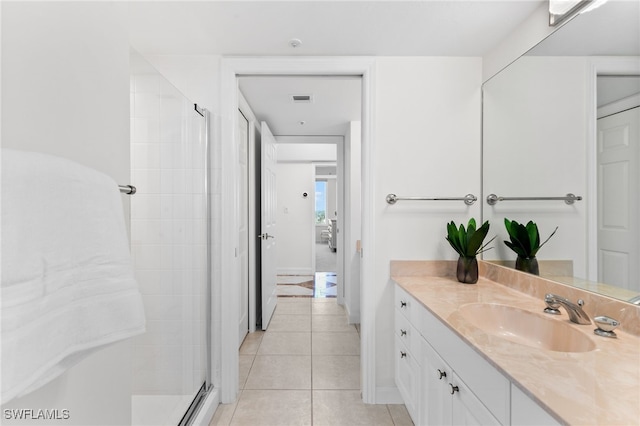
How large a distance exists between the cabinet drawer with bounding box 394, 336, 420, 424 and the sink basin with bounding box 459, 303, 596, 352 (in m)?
0.42

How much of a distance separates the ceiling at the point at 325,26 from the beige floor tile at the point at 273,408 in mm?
2247

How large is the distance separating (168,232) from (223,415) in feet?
3.87

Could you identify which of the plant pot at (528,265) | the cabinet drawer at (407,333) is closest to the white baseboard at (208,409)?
the cabinet drawer at (407,333)

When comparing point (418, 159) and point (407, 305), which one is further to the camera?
point (418, 159)

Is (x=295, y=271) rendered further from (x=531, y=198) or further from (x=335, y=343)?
(x=531, y=198)

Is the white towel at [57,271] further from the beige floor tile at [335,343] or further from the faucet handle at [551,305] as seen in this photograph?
Result: the beige floor tile at [335,343]

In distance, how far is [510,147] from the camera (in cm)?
176

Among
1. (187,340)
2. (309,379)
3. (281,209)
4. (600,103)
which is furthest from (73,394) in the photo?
(281,209)

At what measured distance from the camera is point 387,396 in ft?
6.51

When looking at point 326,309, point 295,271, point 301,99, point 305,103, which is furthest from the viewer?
point 295,271

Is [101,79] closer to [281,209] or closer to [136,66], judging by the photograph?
[136,66]

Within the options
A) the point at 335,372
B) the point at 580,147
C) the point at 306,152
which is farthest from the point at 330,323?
the point at 306,152

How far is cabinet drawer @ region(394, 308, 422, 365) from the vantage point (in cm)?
159

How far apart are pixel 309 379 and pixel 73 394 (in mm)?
→ 1752
